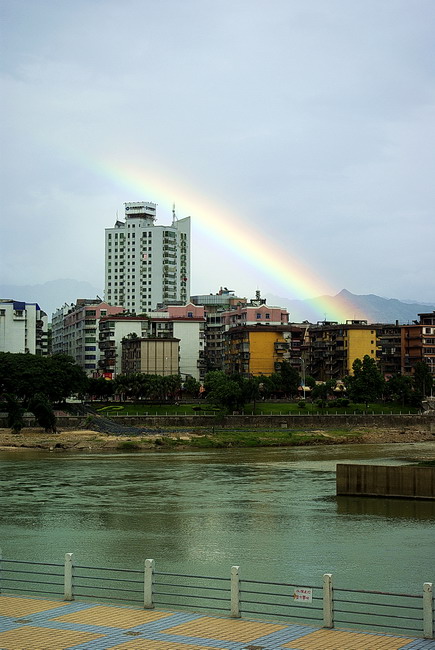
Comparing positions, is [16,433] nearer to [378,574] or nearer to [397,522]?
[397,522]

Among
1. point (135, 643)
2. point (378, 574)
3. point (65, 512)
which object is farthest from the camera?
point (65, 512)

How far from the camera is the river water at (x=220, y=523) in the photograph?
33.0 m

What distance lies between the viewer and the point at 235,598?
18859 mm

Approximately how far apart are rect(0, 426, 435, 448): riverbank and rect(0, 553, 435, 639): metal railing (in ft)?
225

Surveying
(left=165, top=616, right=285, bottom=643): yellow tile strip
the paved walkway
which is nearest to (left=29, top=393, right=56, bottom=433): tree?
the paved walkway

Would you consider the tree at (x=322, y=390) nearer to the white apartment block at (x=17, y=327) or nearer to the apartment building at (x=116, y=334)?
the apartment building at (x=116, y=334)

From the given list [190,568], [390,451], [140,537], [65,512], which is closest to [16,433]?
[390,451]

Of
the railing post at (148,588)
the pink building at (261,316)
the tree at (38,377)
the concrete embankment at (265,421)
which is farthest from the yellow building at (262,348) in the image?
the railing post at (148,588)

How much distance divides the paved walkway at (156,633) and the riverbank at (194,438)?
3136 inches

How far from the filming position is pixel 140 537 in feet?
131

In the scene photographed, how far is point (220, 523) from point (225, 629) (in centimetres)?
2630

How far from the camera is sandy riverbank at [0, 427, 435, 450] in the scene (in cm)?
9919

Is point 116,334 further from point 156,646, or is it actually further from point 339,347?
point 156,646

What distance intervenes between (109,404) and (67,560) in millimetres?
118631
